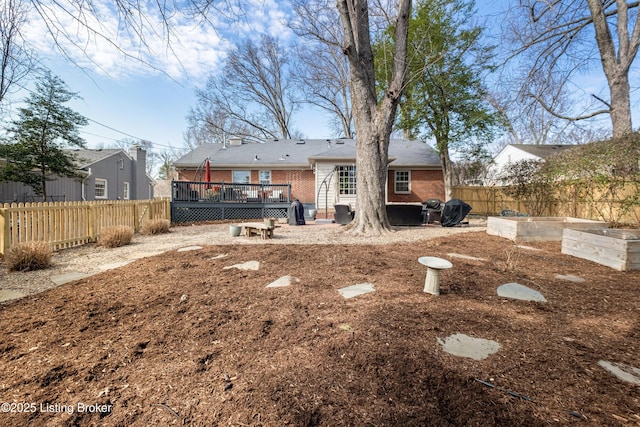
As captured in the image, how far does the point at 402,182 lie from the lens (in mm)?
15586

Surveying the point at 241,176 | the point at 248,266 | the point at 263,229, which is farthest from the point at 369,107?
the point at 241,176

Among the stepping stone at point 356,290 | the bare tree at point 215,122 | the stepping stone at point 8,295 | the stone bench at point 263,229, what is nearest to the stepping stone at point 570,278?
the stepping stone at point 356,290

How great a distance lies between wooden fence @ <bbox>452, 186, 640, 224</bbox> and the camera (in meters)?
7.59

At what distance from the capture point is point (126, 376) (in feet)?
5.00

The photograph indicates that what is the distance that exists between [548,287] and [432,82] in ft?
37.9

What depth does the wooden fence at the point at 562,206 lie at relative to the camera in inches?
299

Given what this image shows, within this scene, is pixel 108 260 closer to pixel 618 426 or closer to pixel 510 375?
pixel 510 375

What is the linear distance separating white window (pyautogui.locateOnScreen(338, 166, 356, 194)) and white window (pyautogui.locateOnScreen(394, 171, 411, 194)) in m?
3.22

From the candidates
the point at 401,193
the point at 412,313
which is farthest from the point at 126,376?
the point at 401,193

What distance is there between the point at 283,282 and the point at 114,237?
4.72m

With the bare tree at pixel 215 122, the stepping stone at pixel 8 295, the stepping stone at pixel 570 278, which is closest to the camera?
the stepping stone at pixel 8 295

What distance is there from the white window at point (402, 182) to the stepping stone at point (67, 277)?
47.1 ft

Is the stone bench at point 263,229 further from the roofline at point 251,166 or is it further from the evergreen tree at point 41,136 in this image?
the evergreen tree at point 41,136

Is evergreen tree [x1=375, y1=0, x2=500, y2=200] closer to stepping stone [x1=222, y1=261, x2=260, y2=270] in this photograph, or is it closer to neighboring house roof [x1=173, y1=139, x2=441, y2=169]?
neighboring house roof [x1=173, y1=139, x2=441, y2=169]
